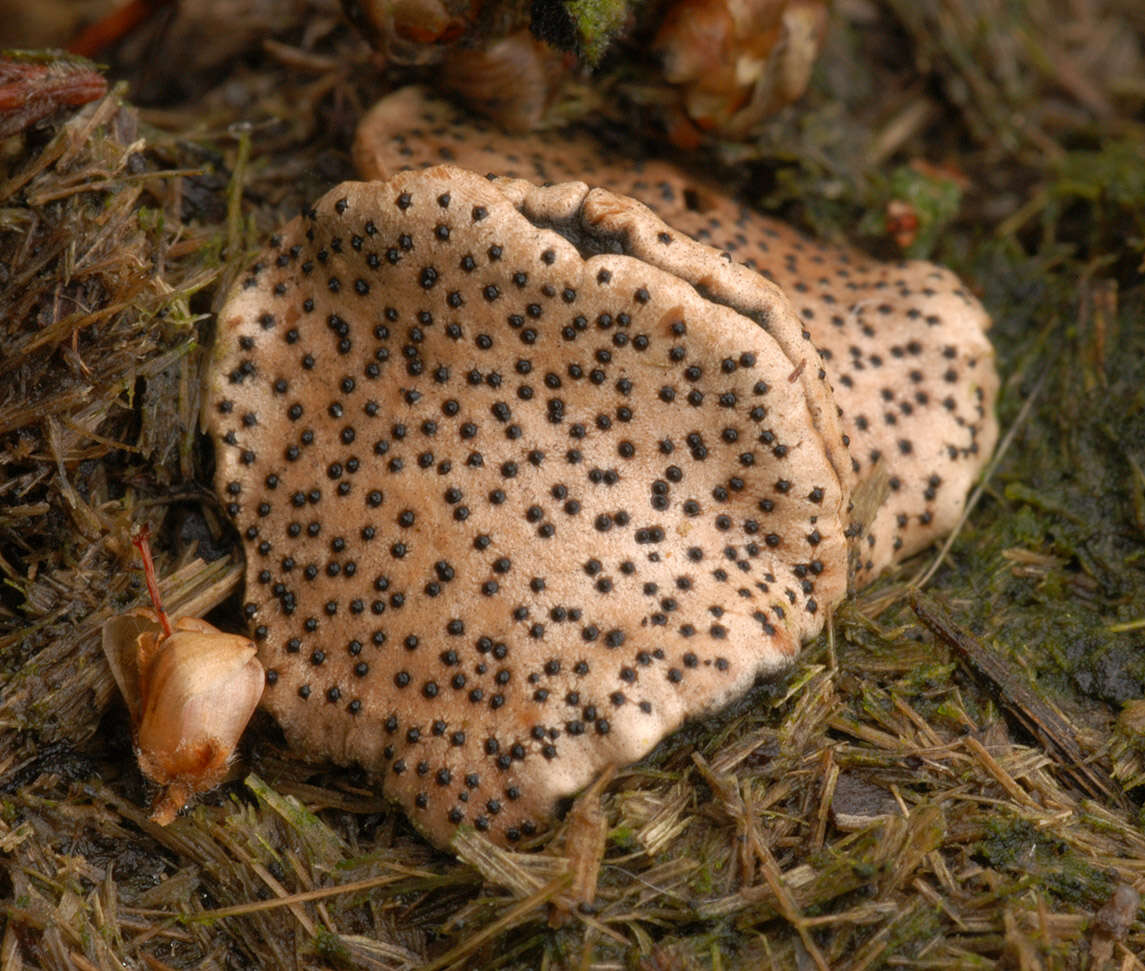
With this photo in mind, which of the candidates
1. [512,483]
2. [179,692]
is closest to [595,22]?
[512,483]

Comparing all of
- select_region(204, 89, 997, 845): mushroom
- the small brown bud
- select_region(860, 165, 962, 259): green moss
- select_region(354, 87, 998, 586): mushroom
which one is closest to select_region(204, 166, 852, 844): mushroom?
select_region(204, 89, 997, 845): mushroom

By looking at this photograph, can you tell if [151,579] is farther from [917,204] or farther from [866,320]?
[917,204]

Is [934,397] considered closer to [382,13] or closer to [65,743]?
[382,13]

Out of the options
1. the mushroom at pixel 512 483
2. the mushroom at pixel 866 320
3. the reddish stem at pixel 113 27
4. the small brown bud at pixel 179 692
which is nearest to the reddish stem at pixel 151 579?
the small brown bud at pixel 179 692

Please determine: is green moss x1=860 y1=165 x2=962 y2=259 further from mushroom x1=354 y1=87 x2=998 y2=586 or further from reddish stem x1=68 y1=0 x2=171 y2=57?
reddish stem x1=68 y1=0 x2=171 y2=57

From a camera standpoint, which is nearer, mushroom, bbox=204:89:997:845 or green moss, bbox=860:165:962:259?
mushroom, bbox=204:89:997:845

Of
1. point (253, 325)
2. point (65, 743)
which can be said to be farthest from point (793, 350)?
point (65, 743)
